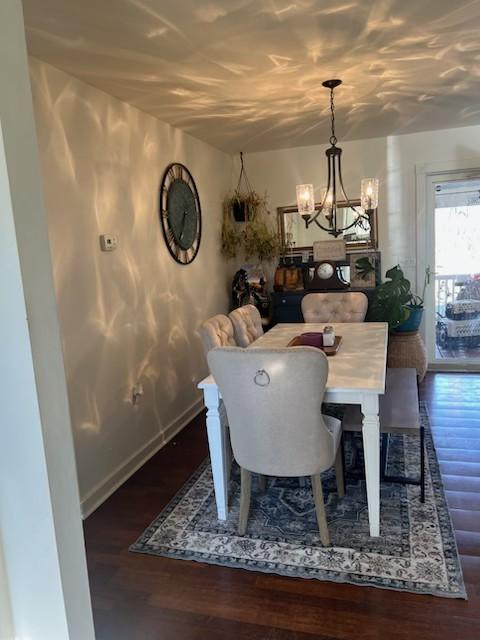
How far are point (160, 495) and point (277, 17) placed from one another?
8.12 feet

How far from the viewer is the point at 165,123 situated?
367cm

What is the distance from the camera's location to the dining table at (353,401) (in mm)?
2152

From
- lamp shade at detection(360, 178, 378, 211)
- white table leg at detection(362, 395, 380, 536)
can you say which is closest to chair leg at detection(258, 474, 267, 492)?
white table leg at detection(362, 395, 380, 536)

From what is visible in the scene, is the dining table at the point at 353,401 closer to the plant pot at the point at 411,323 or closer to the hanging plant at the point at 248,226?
the plant pot at the point at 411,323

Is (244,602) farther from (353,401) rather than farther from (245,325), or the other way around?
(245,325)

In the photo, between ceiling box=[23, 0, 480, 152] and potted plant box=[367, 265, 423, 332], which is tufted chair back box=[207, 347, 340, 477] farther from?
potted plant box=[367, 265, 423, 332]

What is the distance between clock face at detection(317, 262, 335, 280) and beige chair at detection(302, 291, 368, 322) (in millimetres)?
927

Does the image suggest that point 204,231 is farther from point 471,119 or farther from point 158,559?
point 158,559

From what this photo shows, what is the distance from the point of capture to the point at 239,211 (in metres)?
5.00

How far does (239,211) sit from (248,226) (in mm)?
183

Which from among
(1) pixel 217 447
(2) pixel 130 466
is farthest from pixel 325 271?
(1) pixel 217 447

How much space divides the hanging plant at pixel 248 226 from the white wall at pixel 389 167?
0.18 m

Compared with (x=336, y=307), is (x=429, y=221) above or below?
above

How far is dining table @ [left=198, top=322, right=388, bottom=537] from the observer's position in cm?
215
